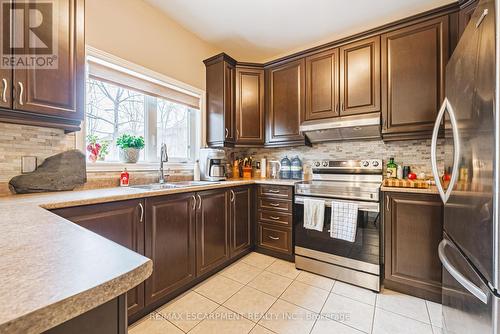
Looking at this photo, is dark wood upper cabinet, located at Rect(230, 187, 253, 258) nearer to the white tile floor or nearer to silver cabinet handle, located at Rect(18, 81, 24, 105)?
the white tile floor

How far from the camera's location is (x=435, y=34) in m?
1.94

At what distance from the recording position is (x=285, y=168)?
292 centimetres

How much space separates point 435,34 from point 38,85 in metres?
2.99

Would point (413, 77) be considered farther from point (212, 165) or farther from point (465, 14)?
point (212, 165)

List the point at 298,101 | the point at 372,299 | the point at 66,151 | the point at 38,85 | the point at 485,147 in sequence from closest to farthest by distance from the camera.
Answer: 1. the point at 485,147
2. the point at 38,85
3. the point at 66,151
4. the point at 372,299
5. the point at 298,101

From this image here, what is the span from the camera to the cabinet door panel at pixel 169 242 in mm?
1582

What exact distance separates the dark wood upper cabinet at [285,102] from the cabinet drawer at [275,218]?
87 cm

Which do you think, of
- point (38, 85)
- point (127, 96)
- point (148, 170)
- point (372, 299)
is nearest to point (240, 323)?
point (372, 299)

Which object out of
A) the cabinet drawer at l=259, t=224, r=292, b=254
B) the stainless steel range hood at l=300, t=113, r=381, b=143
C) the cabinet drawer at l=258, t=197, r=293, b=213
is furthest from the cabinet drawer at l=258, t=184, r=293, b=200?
the stainless steel range hood at l=300, t=113, r=381, b=143

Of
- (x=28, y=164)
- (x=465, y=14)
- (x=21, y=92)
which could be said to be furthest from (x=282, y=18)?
(x=28, y=164)

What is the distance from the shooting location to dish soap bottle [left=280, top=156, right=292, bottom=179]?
9.50 feet

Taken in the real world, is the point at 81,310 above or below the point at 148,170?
below

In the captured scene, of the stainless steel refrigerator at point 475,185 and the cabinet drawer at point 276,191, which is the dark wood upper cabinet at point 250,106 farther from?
the stainless steel refrigerator at point 475,185

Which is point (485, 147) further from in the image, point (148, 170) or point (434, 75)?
point (148, 170)
